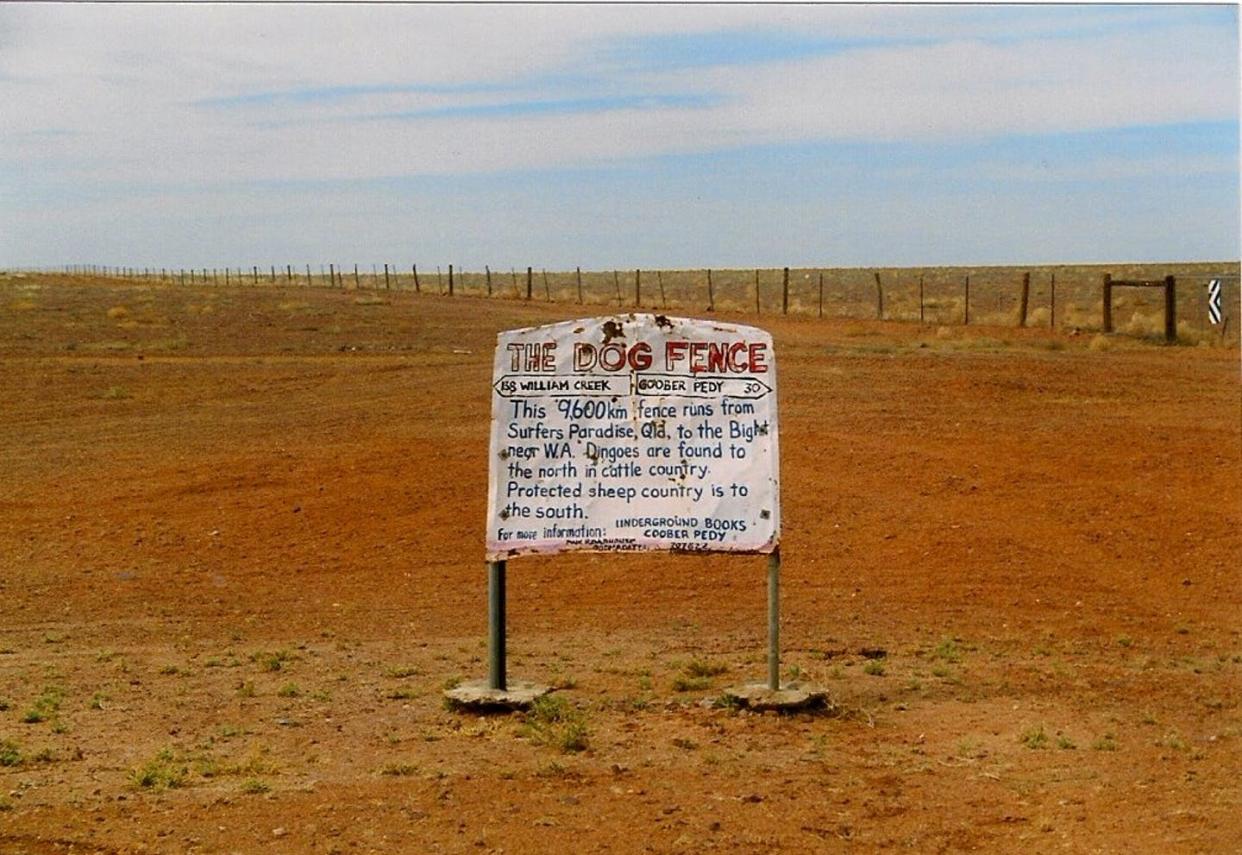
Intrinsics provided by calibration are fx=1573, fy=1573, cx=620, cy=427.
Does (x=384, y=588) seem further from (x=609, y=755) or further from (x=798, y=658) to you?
(x=609, y=755)

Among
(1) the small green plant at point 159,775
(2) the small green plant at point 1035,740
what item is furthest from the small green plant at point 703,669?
(1) the small green plant at point 159,775

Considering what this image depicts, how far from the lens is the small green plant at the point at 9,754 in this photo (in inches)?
260

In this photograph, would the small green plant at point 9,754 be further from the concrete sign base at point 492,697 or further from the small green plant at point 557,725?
the small green plant at point 557,725

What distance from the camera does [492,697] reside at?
296 inches

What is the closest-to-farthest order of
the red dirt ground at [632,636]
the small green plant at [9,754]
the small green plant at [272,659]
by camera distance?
the red dirt ground at [632,636], the small green plant at [9,754], the small green plant at [272,659]

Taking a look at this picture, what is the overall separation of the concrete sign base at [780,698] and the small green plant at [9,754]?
10.5 feet

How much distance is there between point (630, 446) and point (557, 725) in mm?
1397

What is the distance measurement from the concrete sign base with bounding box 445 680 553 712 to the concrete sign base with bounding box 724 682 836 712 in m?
0.95

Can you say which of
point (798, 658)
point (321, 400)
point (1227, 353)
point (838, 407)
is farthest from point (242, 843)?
point (1227, 353)

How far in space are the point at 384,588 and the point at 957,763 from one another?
Result: 5316mm

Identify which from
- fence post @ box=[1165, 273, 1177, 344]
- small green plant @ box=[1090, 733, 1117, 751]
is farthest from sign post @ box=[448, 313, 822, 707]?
fence post @ box=[1165, 273, 1177, 344]

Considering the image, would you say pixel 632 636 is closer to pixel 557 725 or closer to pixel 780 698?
pixel 780 698

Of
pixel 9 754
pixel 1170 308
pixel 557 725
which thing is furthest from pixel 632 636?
pixel 1170 308

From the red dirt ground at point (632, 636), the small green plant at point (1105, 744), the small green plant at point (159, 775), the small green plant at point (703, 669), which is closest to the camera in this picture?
the red dirt ground at point (632, 636)
